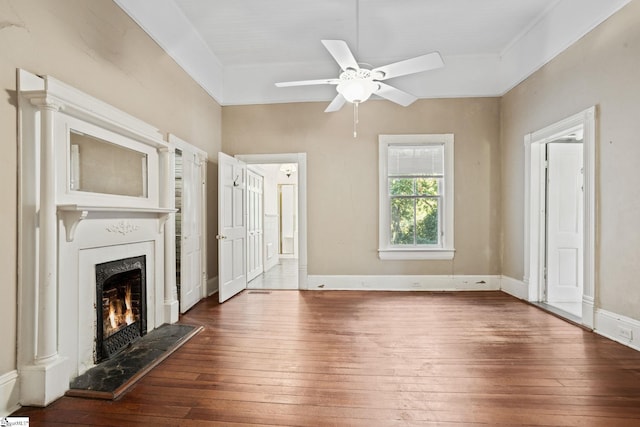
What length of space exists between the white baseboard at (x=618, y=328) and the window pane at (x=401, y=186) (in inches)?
108

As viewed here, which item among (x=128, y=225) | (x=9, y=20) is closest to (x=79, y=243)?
(x=128, y=225)

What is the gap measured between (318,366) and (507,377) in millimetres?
1397

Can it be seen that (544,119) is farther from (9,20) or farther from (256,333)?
(9,20)

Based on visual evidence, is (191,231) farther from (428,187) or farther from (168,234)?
(428,187)

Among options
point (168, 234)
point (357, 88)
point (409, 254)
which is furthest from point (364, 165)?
point (168, 234)

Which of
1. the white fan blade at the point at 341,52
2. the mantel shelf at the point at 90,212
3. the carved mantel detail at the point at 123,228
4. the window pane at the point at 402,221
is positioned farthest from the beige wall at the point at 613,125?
the carved mantel detail at the point at 123,228

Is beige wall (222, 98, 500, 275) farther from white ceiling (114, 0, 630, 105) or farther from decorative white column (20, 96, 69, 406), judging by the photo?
decorative white column (20, 96, 69, 406)

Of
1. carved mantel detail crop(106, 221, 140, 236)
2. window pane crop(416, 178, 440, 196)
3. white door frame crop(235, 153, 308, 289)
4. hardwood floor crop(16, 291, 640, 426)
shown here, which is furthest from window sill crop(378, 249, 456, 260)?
carved mantel detail crop(106, 221, 140, 236)

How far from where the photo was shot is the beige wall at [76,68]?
1906 millimetres

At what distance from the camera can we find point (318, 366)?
2537 millimetres

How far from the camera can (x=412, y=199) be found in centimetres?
519

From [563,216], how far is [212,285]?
509cm

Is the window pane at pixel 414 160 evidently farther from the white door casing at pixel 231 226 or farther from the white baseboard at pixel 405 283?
the white door casing at pixel 231 226

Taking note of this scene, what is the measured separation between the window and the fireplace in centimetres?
338
